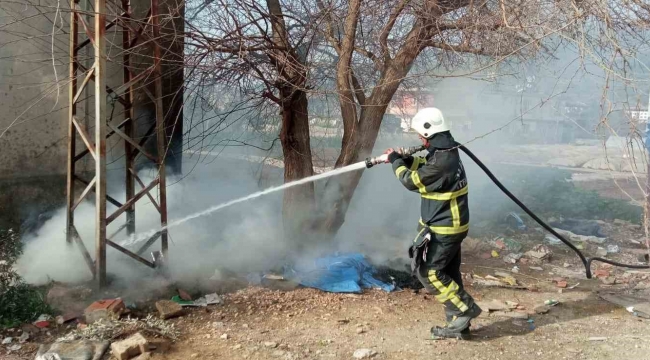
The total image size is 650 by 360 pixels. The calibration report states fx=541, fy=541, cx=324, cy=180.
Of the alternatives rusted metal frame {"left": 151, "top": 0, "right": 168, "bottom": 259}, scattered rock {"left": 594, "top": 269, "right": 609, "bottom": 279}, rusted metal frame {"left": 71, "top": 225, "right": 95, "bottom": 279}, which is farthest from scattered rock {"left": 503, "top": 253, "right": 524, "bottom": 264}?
rusted metal frame {"left": 71, "top": 225, "right": 95, "bottom": 279}

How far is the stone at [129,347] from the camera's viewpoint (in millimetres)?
4020

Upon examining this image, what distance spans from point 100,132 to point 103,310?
5.40ft

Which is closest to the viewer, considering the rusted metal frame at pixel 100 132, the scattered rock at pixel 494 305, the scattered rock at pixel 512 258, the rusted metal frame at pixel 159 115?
the rusted metal frame at pixel 100 132

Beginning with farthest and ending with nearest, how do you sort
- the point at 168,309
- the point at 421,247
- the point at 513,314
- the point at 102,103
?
the point at 513,314 → the point at 102,103 → the point at 168,309 → the point at 421,247

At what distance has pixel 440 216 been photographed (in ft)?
15.4

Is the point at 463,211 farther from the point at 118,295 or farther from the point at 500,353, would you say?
the point at 118,295

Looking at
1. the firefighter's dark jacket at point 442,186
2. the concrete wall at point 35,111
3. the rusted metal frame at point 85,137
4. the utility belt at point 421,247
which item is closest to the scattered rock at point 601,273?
the firefighter's dark jacket at point 442,186

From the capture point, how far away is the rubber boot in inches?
187

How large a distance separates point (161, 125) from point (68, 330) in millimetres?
2192

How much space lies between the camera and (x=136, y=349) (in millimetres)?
4086

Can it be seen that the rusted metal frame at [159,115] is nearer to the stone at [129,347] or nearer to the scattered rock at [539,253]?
the stone at [129,347]

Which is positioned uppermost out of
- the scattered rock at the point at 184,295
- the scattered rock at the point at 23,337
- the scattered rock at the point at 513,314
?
the scattered rock at the point at 184,295

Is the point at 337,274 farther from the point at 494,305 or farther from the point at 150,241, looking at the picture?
the point at 150,241

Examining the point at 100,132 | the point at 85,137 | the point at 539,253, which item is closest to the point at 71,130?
the point at 85,137
